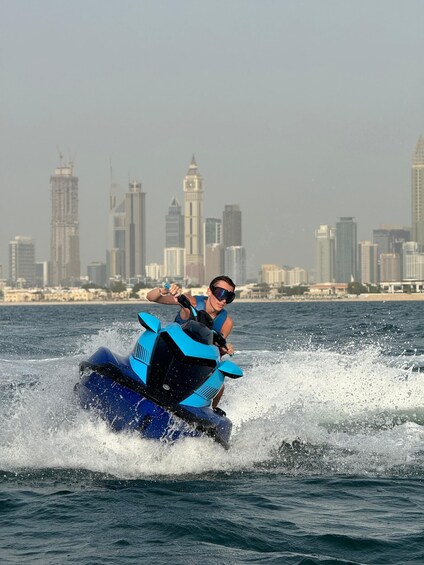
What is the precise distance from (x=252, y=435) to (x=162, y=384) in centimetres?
168

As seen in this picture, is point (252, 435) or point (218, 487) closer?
point (218, 487)

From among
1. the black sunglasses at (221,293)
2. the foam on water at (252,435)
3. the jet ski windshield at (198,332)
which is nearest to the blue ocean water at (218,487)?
the foam on water at (252,435)

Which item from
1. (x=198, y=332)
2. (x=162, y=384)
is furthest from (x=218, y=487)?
(x=198, y=332)

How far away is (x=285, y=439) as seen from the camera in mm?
9812

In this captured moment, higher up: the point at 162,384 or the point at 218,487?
the point at 162,384

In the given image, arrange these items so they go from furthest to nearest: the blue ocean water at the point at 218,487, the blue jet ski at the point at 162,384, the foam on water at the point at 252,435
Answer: the foam on water at the point at 252,435 → the blue jet ski at the point at 162,384 → the blue ocean water at the point at 218,487

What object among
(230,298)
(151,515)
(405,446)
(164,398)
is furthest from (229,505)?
(405,446)

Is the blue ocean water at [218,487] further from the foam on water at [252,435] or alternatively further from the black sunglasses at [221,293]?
the black sunglasses at [221,293]

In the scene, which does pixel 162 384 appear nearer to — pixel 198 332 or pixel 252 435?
pixel 198 332

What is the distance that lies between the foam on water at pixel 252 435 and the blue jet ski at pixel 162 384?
0.12 meters

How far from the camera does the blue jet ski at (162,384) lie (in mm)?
8078

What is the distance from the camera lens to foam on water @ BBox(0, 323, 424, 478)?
8250mm

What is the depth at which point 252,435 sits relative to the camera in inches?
376

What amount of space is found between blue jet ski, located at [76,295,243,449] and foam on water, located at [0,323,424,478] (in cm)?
12
